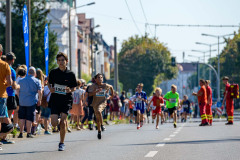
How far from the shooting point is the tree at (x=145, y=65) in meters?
98.6

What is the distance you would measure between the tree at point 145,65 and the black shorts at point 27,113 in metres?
79.3

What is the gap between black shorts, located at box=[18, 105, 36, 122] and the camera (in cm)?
1827

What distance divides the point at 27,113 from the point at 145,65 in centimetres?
8093

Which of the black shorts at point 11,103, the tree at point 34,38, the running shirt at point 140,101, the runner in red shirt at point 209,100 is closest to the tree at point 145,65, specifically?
the tree at point 34,38

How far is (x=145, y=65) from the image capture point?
98938 millimetres

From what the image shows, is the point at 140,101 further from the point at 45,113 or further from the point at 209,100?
the point at 45,113

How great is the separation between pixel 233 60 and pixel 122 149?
73.7 meters

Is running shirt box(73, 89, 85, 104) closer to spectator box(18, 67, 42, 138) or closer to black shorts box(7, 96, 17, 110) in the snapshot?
spectator box(18, 67, 42, 138)

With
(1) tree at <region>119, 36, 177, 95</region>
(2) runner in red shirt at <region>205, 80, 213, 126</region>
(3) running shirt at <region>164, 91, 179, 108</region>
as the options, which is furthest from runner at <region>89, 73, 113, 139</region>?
(1) tree at <region>119, 36, 177, 95</region>

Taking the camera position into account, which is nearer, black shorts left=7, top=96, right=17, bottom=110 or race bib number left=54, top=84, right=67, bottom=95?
race bib number left=54, top=84, right=67, bottom=95

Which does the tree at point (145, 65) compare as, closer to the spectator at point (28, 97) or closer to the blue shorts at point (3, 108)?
the spectator at point (28, 97)

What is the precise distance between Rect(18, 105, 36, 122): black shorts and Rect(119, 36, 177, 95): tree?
79259 mm

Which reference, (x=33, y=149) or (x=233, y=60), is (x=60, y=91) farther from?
(x=233, y=60)

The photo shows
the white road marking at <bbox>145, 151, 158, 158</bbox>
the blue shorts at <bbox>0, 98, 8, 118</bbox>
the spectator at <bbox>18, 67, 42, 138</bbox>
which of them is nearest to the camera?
the white road marking at <bbox>145, 151, 158, 158</bbox>
